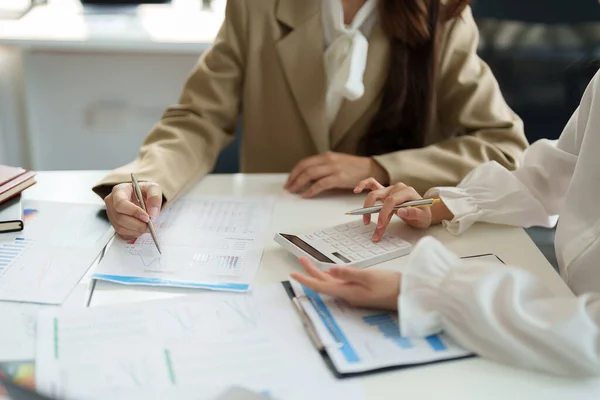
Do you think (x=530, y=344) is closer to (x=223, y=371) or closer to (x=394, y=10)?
(x=223, y=371)

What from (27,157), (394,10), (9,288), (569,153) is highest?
(394,10)

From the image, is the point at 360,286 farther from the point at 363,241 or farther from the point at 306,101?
the point at 306,101

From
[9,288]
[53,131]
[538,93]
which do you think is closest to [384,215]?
[9,288]

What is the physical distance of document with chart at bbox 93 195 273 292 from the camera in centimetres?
83

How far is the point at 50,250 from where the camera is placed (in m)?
0.91

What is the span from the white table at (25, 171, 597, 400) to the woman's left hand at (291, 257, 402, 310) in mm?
86

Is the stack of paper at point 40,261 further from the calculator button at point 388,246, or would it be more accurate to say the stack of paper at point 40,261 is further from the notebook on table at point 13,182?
the calculator button at point 388,246

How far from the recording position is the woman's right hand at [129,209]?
37.0 inches

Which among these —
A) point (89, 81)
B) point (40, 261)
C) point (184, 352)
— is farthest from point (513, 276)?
point (89, 81)

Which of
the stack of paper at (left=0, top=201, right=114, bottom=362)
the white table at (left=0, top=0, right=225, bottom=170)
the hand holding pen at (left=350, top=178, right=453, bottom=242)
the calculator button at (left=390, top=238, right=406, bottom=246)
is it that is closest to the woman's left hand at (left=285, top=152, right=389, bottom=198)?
the hand holding pen at (left=350, top=178, right=453, bottom=242)

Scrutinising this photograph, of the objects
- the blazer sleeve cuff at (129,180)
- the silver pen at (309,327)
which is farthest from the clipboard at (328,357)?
the blazer sleeve cuff at (129,180)

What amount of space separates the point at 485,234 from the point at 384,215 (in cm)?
16

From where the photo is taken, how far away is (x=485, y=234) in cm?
98

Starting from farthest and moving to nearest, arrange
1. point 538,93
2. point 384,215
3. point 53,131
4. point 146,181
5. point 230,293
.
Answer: point 53,131, point 538,93, point 146,181, point 384,215, point 230,293
